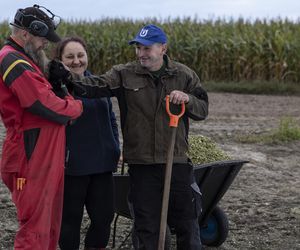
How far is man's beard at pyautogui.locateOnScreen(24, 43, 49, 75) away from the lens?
4238 millimetres

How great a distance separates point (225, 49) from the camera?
1930cm

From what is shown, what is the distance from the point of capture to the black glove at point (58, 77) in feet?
14.2

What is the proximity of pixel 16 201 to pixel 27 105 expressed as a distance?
605 millimetres

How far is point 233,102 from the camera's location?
15.7 metres

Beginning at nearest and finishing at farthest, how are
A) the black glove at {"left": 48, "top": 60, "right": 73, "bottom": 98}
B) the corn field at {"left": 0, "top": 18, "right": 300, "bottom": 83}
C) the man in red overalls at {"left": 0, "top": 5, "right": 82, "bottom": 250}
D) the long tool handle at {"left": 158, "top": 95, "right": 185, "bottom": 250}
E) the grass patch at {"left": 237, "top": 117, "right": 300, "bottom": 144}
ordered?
the man in red overalls at {"left": 0, "top": 5, "right": 82, "bottom": 250} < the black glove at {"left": 48, "top": 60, "right": 73, "bottom": 98} < the long tool handle at {"left": 158, "top": 95, "right": 185, "bottom": 250} < the grass patch at {"left": 237, "top": 117, "right": 300, "bottom": 144} < the corn field at {"left": 0, "top": 18, "right": 300, "bottom": 83}

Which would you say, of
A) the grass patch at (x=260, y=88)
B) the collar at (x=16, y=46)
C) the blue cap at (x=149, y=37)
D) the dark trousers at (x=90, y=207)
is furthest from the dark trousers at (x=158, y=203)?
the grass patch at (x=260, y=88)

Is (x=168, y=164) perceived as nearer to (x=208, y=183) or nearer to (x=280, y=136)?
(x=208, y=183)

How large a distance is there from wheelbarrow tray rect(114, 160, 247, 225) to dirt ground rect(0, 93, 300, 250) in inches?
19.3

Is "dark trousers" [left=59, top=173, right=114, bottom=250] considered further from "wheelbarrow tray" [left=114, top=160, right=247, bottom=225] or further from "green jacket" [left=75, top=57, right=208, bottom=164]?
"green jacket" [left=75, top=57, right=208, bottom=164]

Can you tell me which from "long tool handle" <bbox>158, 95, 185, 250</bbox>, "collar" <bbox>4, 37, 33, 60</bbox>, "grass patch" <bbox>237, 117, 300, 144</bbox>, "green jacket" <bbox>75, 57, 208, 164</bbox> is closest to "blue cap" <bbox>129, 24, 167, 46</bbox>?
"green jacket" <bbox>75, 57, 208, 164</bbox>

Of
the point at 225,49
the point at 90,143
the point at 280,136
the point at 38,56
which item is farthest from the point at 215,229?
the point at 225,49

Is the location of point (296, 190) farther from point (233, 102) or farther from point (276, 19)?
point (276, 19)

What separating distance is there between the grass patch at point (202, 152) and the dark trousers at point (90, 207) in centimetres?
87

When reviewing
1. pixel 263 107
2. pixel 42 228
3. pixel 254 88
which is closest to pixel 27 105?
pixel 42 228
